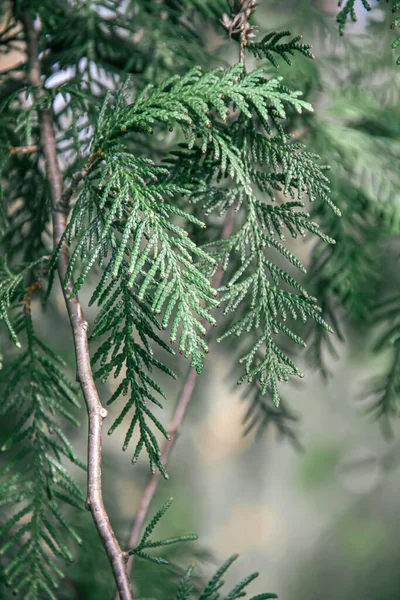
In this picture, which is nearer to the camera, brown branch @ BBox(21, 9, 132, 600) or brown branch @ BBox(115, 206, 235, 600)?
brown branch @ BBox(21, 9, 132, 600)

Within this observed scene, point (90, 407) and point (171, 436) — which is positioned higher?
point (171, 436)

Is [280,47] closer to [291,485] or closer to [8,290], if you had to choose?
[8,290]

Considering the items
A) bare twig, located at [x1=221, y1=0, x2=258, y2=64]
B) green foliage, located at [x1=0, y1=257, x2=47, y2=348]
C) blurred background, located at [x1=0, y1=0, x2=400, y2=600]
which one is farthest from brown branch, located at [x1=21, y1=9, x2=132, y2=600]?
blurred background, located at [x1=0, y1=0, x2=400, y2=600]

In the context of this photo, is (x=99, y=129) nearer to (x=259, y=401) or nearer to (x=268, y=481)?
(x=259, y=401)

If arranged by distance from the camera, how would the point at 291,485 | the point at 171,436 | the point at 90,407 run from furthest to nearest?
the point at 291,485, the point at 171,436, the point at 90,407

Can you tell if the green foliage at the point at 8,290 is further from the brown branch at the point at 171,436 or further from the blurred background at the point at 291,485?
the blurred background at the point at 291,485

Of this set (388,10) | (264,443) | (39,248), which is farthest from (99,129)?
(264,443)

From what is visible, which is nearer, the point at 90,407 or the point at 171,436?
the point at 90,407

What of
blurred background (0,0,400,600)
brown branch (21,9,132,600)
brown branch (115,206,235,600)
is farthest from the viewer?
blurred background (0,0,400,600)

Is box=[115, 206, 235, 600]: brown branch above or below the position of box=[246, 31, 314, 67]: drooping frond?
below

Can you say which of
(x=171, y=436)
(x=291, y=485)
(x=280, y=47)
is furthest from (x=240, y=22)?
(x=291, y=485)

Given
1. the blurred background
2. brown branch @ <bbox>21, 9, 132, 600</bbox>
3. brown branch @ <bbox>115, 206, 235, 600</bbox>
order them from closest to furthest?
brown branch @ <bbox>21, 9, 132, 600</bbox>
brown branch @ <bbox>115, 206, 235, 600</bbox>
the blurred background

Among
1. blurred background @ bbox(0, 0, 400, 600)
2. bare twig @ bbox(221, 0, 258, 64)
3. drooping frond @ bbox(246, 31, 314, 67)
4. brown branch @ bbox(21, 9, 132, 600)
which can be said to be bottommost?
brown branch @ bbox(21, 9, 132, 600)

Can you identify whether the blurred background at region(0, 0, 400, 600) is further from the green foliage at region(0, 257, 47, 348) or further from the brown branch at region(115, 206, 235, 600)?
the green foliage at region(0, 257, 47, 348)
